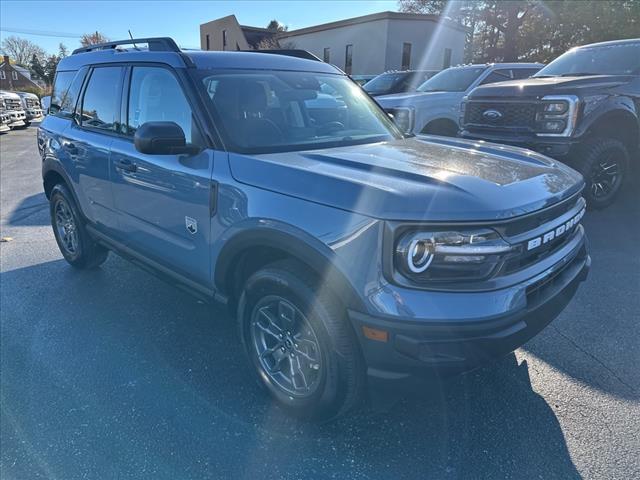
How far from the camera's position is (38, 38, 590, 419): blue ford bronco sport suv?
1936 mm

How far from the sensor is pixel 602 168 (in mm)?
5805

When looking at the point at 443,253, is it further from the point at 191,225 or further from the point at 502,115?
the point at 502,115

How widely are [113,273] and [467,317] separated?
3723 millimetres

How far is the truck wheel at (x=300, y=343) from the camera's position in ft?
6.98

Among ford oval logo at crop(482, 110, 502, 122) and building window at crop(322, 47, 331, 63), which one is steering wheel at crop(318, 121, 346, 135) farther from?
building window at crop(322, 47, 331, 63)

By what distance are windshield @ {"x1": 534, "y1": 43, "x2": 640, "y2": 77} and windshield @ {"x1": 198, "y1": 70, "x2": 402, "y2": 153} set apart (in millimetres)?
4432

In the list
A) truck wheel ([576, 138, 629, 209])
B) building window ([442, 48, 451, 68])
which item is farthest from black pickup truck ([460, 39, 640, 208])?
building window ([442, 48, 451, 68])

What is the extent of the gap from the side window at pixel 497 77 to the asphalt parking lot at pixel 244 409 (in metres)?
5.78

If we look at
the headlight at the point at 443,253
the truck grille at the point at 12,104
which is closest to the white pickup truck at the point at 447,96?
the headlight at the point at 443,253

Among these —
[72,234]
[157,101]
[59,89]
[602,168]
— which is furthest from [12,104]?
[602,168]

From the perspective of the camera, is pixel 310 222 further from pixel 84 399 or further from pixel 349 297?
pixel 84 399

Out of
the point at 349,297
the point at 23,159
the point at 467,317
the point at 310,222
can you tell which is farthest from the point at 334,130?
the point at 23,159

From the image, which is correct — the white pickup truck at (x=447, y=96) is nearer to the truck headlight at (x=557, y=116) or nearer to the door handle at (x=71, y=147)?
the truck headlight at (x=557, y=116)

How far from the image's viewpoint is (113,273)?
15.0 feet
